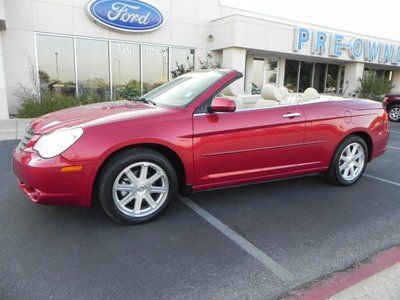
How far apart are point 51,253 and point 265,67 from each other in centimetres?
1583

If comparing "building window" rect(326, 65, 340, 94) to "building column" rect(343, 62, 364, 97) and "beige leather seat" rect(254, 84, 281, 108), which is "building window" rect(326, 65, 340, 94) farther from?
"beige leather seat" rect(254, 84, 281, 108)

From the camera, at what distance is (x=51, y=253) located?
Result: 2805mm

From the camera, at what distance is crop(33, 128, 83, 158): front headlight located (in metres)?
2.96

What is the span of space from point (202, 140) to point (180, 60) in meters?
11.3

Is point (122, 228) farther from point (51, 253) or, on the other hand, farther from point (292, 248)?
point (292, 248)

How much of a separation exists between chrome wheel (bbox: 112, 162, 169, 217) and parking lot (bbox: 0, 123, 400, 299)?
19cm

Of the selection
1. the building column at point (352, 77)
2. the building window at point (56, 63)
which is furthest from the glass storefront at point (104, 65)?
the building column at point (352, 77)

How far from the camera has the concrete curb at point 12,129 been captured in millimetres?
7812

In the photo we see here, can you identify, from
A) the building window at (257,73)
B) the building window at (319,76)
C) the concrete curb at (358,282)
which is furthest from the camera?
the building window at (319,76)

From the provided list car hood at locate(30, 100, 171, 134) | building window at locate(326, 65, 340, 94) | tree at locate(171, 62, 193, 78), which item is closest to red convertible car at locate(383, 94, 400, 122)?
tree at locate(171, 62, 193, 78)

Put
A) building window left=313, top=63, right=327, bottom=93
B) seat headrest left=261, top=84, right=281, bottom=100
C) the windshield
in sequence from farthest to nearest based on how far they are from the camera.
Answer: building window left=313, top=63, right=327, bottom=93 → seat headrest left=261, top=84, right=281, bottom=100 → the windshield

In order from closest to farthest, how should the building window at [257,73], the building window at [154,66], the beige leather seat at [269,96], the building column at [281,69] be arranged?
the beige leather seat at [269,96]
the building window at [154,66]
the building window at [257,73]
the building column at [281,69]

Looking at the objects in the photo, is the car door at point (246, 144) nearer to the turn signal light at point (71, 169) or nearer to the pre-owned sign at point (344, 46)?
the turn signal light at point (71, 169)

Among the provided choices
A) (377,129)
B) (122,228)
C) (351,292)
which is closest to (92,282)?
(122,228)
